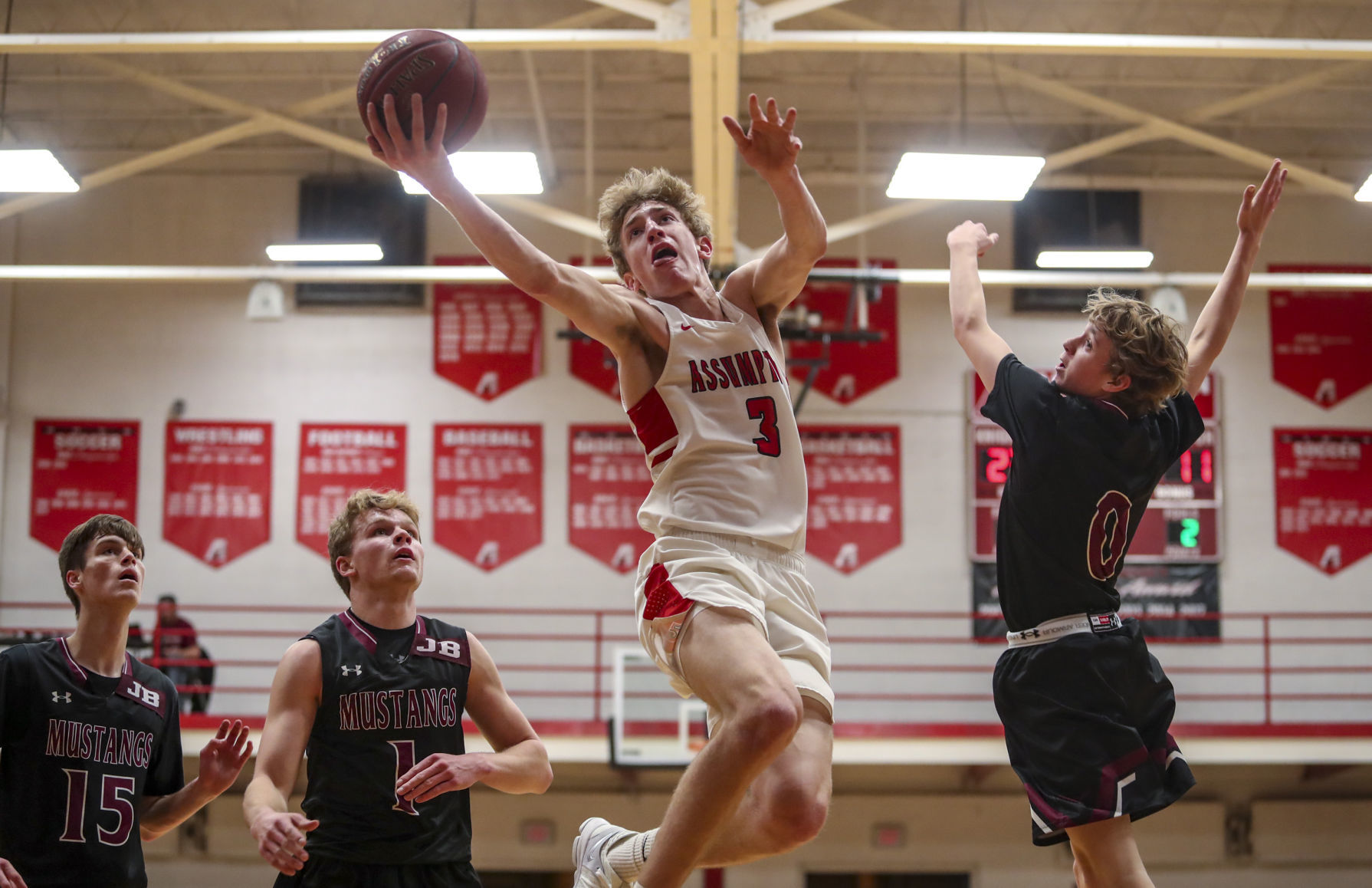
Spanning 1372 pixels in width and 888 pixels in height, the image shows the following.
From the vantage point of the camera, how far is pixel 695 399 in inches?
140

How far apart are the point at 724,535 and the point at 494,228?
1092mm

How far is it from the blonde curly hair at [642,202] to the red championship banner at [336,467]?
10.1 meters

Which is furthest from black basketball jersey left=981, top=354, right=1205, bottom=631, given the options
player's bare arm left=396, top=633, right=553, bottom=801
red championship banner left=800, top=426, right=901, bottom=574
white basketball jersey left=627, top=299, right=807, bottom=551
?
red championship banner left=800, top=426, right=901, bottom=574

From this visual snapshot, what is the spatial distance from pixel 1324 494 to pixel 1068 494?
12.2 metres

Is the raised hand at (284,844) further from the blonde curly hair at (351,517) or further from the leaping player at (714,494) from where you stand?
the blonde curly hair at (351,517)

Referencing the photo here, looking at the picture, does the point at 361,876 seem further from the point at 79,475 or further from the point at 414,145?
the point at 79,475

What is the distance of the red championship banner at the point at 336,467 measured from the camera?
13.8 metres

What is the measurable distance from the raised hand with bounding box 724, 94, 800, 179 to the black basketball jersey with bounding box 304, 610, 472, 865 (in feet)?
6.48

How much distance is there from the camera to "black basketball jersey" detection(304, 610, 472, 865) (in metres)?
3.83

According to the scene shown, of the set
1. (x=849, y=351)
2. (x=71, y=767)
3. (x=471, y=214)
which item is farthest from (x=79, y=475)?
(x=471, y=214)

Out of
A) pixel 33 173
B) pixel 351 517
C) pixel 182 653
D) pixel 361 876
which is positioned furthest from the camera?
pixel 182 653

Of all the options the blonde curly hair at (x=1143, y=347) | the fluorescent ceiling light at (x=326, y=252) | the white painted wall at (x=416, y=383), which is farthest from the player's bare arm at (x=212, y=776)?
the white painted wall at (x=416, y=383)

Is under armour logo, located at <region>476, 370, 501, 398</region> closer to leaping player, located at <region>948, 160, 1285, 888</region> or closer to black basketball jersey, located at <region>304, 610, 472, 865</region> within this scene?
black basketball jersey, located at <region>304, 610, 472, 865</region>

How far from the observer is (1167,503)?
1371 centimetres
